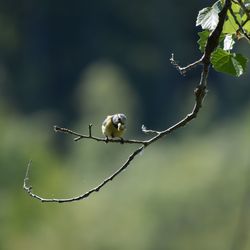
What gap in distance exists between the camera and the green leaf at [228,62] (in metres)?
1.99

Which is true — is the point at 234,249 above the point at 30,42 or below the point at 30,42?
above

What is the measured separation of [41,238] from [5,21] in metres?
22.0

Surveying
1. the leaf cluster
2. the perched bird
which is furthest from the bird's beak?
the leaf cluster

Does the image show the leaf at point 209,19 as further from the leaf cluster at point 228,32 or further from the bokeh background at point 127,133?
the bokeh background at point 127,133

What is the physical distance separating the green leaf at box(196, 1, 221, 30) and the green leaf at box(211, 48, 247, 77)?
0.16 feet

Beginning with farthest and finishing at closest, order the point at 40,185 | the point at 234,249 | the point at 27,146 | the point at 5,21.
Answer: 1. the point at 5,21
2. the point at 27,146
3. the point at 40,185
4. the point at 234,249

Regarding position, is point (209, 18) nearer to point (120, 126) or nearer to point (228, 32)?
point (228, 32)

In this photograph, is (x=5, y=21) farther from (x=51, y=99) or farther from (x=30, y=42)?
(x=51, y=99)

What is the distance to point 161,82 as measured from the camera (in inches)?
1603

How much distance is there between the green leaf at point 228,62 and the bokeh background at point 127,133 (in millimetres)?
11232

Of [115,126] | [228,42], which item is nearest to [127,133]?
[115,126]

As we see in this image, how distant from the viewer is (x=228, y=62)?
201cm

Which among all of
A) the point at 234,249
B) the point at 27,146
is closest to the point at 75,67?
the point at 27,146

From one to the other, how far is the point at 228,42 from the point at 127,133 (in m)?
27.5
